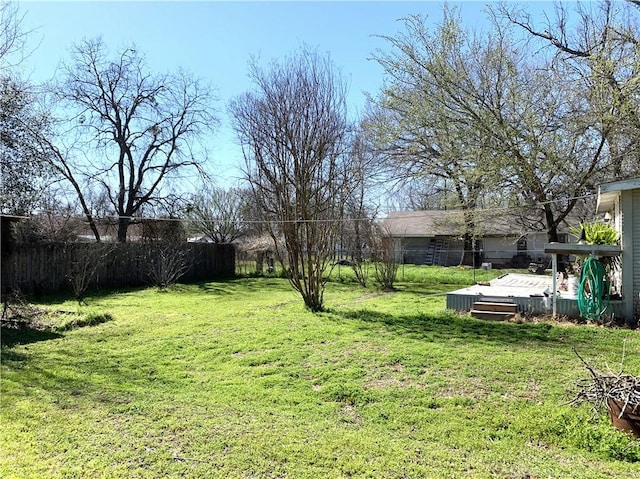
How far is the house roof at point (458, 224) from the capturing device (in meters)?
13.9

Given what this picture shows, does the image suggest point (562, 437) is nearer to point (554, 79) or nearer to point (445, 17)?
point (554, 79)

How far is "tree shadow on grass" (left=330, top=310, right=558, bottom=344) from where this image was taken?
6438mm

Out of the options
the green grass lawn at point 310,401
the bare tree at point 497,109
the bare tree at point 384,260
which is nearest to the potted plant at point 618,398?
the green grass lawn at point 310,401

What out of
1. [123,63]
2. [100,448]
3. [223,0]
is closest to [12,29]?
[223,0]

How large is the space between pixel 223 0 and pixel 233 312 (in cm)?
580

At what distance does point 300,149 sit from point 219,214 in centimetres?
1528

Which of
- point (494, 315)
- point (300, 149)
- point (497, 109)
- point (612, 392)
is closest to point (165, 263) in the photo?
point (300, 149)

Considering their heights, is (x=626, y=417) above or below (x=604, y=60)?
below

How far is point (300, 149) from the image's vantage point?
884 cm

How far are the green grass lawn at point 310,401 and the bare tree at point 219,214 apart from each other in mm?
14288

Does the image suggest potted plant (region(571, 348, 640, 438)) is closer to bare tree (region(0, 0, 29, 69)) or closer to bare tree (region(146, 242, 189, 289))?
bare tree (region(0, 0, 29, 69))

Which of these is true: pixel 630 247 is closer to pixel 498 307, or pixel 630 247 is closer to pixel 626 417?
pixel 498 307

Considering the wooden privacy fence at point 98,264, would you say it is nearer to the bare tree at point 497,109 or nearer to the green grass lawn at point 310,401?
the green grass lawn at point 310,401

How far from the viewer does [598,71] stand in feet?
25.0
